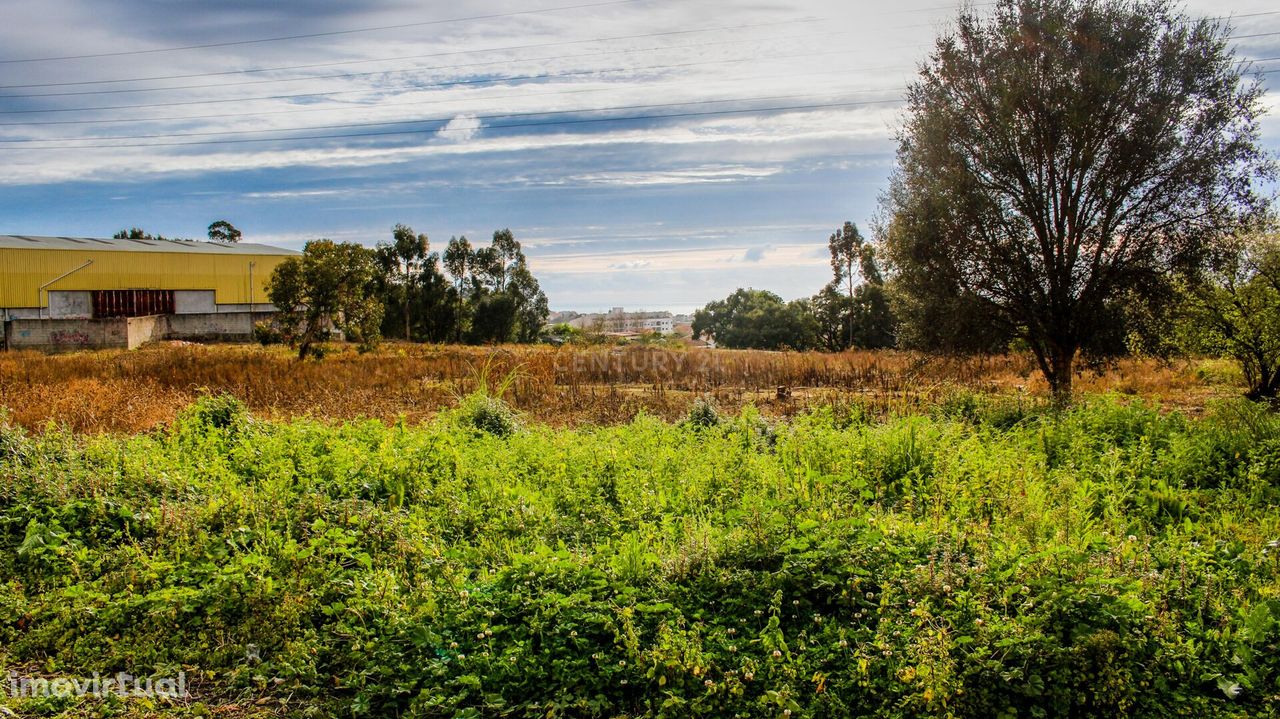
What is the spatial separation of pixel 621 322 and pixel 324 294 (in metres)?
58.5

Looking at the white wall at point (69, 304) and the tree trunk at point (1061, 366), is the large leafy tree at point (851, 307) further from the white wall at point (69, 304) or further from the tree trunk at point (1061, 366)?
the white wall at point (69, 304)

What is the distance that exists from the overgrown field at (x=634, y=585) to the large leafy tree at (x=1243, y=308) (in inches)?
316

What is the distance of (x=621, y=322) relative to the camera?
87.4 m

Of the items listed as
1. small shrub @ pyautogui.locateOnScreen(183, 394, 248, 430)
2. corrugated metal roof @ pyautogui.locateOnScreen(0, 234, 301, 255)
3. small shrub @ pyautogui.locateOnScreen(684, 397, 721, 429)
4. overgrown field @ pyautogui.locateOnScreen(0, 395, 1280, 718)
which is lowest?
overgrown field @ pyautogui.locateOnScreen(0, 395, 1280, 718)

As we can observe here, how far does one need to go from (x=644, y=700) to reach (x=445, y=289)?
48.1 metres

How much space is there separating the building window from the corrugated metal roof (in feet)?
8.67

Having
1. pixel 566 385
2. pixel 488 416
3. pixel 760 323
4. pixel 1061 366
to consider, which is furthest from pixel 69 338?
pixel 1061 366

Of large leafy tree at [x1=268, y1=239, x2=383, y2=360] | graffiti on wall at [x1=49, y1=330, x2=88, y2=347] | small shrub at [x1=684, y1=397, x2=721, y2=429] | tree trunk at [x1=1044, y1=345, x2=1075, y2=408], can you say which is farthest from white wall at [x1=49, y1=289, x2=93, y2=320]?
tree trunk at [x1=1044, y1=345, x2=1075, y2=408]

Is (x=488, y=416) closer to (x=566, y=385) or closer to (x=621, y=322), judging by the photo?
(x=566, y=385)

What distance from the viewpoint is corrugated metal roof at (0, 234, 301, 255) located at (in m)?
44.9

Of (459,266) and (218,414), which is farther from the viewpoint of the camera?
(459,266)

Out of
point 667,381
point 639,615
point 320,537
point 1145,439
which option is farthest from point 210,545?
point 667,381

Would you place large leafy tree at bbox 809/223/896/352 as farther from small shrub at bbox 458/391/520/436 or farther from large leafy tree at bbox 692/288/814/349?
small shrub at bbox 458/391/520/436

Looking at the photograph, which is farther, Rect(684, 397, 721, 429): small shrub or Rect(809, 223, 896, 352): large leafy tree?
Rect(809, 223, 896, 352): large leafy tree
